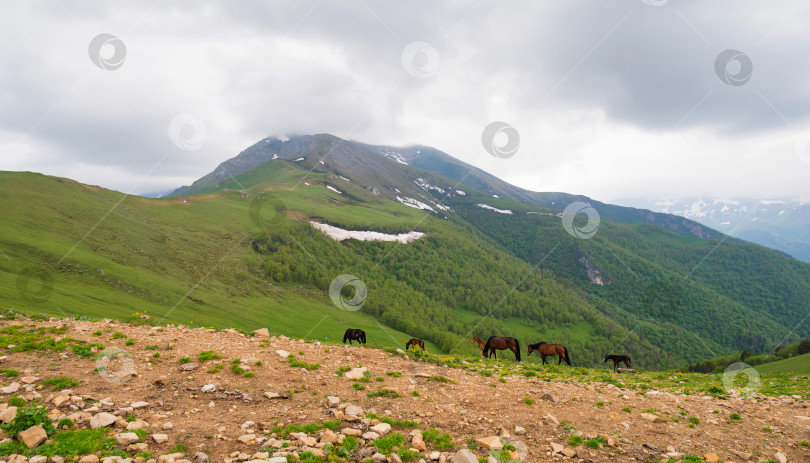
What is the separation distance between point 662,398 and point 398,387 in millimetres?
12730

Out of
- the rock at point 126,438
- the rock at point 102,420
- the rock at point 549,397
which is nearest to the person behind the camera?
the rock at point 126,438

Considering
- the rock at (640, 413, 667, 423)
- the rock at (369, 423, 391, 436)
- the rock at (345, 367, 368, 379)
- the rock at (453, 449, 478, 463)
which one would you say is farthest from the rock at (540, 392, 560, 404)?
the rock at (345, 367, 368, 379)

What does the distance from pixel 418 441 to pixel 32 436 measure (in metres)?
10.9

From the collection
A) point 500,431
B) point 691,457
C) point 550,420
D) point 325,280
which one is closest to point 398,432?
point 500,431

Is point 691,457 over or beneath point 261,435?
over

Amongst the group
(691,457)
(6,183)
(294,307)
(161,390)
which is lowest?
(294,307)

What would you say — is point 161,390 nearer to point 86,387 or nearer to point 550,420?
point 86,387

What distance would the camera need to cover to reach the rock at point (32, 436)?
9227mm

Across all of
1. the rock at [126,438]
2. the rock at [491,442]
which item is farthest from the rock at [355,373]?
the rock at [126,438]

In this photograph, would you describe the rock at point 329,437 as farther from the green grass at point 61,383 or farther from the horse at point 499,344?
the horse at point 499,344

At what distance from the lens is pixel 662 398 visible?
Result: 642 inches

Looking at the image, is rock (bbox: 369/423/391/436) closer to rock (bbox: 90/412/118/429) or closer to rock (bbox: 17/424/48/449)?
rock (bbox: 90/412/118/429)

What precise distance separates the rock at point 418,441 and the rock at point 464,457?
1098 mm

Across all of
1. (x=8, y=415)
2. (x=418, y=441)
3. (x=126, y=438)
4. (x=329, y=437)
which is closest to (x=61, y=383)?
(x=8, y=415)
